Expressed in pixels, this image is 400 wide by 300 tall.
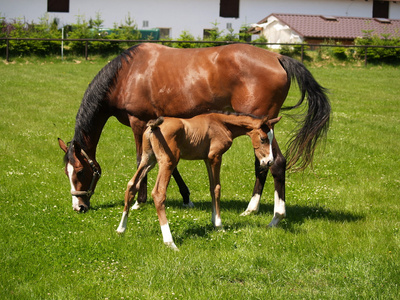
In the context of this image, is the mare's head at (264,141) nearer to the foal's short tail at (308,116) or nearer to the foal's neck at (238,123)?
the foal's neck at (238,123)

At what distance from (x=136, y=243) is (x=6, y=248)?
1.51 meters

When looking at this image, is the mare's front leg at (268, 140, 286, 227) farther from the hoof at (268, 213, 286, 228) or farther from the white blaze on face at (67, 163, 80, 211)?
the white blaze on face at (67, 163, 80, 211)

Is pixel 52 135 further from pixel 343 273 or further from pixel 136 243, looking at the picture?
pixel 343 273

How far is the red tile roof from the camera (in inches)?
1565

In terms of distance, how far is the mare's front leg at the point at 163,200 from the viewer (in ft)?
19.7

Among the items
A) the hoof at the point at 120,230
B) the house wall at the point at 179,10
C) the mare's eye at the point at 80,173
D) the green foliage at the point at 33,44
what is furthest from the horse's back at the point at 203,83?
the house wall at the point at 179,10

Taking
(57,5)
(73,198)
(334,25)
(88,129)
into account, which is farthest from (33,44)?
(334,25)

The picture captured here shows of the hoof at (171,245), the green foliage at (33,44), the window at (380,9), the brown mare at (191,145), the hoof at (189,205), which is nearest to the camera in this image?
the hoof at (171,245)

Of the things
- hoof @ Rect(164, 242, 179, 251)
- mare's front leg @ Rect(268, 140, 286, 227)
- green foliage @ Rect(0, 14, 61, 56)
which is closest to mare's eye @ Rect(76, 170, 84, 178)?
hoof @ Rect(164, 242, 179, 251)

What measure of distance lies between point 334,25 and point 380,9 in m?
6.72

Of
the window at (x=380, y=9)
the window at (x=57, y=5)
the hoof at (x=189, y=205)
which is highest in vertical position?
the window at (x=380, y=9)

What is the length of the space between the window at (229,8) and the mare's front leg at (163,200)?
38014mm

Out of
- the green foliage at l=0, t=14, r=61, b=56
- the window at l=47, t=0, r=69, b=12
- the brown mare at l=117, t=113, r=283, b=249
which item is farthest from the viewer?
the window at l=47, t=0, r=69, b=12

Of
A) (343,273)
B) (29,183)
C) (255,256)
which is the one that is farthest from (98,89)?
(343,273)
